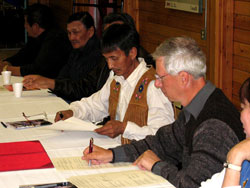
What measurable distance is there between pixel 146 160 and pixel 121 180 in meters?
0.17

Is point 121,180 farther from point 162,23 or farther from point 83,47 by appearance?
point 162,23

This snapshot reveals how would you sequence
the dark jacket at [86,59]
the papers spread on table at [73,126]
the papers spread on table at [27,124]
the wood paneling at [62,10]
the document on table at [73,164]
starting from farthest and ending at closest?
the wood paneling at [62,10], the dark jacket at [86,59], the papers spread on table at [27,124], the papers spread on table at [73,126], the document on table at [73,164]

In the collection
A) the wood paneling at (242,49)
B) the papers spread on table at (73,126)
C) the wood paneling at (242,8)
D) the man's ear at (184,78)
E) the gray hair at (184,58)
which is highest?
the wood paneling at (242,8)

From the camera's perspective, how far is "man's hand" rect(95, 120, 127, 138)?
8.40 feet

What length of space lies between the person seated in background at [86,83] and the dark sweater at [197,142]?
5.00 feet

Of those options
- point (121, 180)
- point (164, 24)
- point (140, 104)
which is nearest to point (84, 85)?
point (140, 104)

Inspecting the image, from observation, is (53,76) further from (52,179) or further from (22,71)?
(52,179)

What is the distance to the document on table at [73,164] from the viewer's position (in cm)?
213

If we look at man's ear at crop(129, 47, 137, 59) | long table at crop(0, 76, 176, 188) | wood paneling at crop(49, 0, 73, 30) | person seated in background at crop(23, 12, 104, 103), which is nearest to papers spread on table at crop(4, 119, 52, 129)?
long table at crop(0, 76, 176, 188)

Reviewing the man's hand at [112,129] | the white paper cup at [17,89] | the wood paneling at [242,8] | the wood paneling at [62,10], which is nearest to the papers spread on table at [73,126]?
the man's hand at [112,129]

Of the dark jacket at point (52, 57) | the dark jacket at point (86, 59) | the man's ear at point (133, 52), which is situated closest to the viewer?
the man's ear at point (133, 52)

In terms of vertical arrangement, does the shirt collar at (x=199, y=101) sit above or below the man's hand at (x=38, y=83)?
above

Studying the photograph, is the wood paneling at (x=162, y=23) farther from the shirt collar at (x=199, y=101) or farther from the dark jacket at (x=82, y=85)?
the shirt collar at (x=199, y=101)

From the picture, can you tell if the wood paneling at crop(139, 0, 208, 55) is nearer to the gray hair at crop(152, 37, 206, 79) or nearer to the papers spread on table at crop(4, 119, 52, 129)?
the papers spread on table at crop(4, 119, 52, 129)
